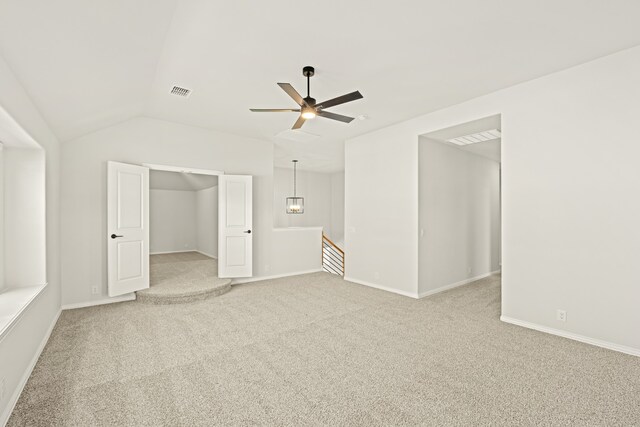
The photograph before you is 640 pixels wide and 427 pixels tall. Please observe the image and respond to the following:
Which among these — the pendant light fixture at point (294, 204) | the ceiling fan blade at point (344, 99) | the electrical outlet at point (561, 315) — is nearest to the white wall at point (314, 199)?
the pendant light fixture at point (294, 204)

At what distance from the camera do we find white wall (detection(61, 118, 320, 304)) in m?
4.35

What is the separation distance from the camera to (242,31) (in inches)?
103

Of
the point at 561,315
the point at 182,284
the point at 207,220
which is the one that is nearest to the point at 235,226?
the point at 182,284

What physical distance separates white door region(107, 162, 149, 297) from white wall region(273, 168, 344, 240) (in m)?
5.38

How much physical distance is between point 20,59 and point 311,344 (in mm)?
3317

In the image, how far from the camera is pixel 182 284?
518 centimetres

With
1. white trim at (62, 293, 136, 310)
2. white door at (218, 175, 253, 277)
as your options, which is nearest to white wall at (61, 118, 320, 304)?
white trim at (62, 293, 136, 310)

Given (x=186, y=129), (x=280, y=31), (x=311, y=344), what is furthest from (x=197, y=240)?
(x=280, y=31)

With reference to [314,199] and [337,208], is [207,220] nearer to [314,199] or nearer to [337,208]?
[314,199]

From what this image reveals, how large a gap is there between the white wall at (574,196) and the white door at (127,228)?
4976 millimetres

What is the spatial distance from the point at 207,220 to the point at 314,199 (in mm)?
3646

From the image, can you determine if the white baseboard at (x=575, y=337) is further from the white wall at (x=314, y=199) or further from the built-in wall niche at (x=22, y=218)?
the white wall at (x=314, y=199)

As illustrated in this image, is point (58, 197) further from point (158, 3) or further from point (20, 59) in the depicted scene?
point (158, 3)

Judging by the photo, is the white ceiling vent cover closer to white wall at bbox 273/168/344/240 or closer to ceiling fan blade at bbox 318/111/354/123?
ceiling fan blade at bbox 318/111/354/123
